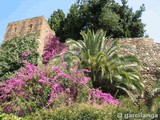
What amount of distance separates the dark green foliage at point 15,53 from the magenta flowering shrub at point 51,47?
2.61 feet

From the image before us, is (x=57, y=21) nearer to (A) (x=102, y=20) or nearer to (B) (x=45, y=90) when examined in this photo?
(A) (x=102, y=20)

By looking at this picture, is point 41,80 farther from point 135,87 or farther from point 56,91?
point 135,87

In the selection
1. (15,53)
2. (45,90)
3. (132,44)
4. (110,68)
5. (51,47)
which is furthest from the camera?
(51,47)

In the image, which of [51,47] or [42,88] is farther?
[51,47]

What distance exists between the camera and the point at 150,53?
55.4 feet

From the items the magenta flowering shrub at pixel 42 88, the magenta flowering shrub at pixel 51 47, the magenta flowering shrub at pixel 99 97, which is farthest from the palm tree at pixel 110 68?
the magenta flowering shrub at pixel 51 47

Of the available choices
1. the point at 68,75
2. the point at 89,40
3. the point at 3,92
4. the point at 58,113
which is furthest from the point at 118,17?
the point at 58,113

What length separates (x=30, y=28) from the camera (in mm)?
17984

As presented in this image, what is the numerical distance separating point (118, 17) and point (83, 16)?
201cm

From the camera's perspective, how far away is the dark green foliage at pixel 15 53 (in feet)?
52.2

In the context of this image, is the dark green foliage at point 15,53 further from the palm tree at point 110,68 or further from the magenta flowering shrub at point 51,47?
the palm tree at point 110,68

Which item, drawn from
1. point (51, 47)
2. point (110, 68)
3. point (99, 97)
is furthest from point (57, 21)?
point (99, 97)

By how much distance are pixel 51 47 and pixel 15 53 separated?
215 centimetres

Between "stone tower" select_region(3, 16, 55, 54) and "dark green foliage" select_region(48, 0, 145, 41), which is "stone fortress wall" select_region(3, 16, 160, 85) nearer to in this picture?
A: "stone tower" select_region(3, 16, 55, 54)
